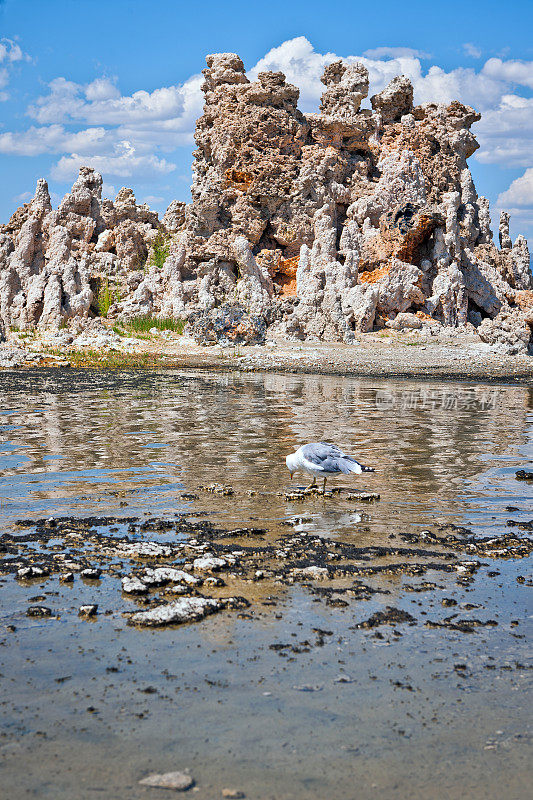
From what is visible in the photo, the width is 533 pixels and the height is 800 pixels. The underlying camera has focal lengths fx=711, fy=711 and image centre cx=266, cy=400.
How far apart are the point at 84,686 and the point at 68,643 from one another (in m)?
0.64

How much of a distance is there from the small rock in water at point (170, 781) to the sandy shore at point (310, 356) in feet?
90.2

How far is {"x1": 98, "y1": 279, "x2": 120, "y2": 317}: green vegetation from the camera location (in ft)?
156

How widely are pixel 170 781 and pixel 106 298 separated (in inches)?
1821

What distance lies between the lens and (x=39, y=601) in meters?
5.86

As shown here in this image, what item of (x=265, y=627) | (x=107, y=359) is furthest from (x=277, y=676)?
(x=107, y=359)

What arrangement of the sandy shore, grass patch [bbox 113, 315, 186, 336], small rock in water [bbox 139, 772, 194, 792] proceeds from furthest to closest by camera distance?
grass patch [bbox 113, 315, 186, 336], the sandy shore, small rock in water [bbox 139, 772, 194, 792]

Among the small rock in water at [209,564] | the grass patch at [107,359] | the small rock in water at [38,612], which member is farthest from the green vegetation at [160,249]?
the small rock in water at [38,612]

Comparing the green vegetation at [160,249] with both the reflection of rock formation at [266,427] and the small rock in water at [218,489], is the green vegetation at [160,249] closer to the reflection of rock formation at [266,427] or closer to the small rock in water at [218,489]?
the reflection of rock formation at [266,427]

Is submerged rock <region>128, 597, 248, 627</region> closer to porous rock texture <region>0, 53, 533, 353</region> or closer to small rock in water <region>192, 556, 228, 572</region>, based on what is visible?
small rock in water <region>192, 556, 228, 572</region>

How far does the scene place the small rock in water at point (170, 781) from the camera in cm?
358

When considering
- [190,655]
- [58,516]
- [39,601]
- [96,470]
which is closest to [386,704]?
[190,655]

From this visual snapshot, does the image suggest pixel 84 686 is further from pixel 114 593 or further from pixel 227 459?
pixel 227 459

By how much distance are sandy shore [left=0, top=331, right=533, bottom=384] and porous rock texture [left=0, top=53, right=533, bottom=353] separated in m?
2.09

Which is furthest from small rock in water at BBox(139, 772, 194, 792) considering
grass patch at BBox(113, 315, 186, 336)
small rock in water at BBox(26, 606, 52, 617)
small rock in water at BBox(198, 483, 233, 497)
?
grass patch at BBox(113, 315, 186, 336)
